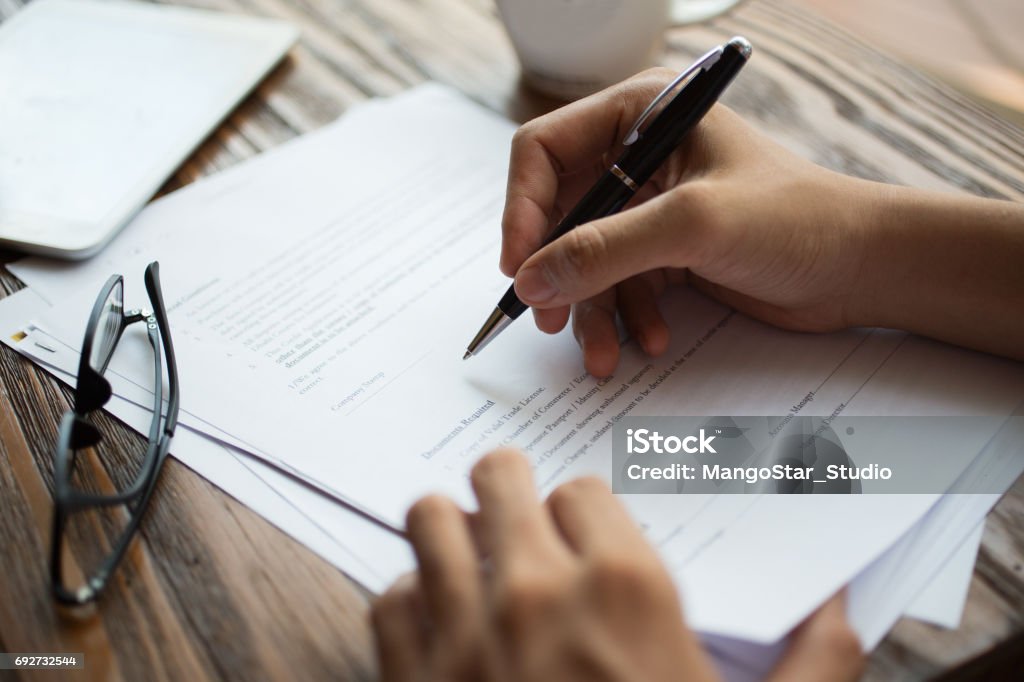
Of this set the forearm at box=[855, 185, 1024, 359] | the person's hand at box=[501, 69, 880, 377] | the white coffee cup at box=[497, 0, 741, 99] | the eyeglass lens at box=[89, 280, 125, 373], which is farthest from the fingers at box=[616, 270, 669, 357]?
the eyeglass lens at box=[89, 280, 125, 373]

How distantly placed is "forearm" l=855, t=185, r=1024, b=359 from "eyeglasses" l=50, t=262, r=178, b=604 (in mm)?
457

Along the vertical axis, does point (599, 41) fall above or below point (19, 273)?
above

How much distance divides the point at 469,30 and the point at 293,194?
0.33m

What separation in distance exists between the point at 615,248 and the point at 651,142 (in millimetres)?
90

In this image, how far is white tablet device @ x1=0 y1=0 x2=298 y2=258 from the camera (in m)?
0.66

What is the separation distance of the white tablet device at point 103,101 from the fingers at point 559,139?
0.33 m

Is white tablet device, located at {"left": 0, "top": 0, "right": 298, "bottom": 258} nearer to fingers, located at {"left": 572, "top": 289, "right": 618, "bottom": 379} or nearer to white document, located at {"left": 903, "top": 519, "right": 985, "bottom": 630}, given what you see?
fingers, located at {"left": 572, "top": 289, "right": 618, "bottom": 379}

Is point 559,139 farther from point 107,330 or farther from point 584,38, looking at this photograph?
point 107,330

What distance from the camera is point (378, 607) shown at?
38 cm

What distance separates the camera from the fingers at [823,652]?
1.20ft

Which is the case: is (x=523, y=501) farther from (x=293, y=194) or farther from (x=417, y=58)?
(x=417, y=58)

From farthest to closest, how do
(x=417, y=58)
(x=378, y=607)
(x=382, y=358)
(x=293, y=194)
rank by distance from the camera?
(x=417, y=58) < (x=293, y=194) < (x=382, y=358) < (x=378, y=607)

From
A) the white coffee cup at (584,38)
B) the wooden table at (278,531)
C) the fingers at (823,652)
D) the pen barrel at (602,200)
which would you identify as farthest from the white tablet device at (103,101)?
the fingers at (823,652)

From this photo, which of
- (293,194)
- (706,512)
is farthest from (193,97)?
(706,512)
